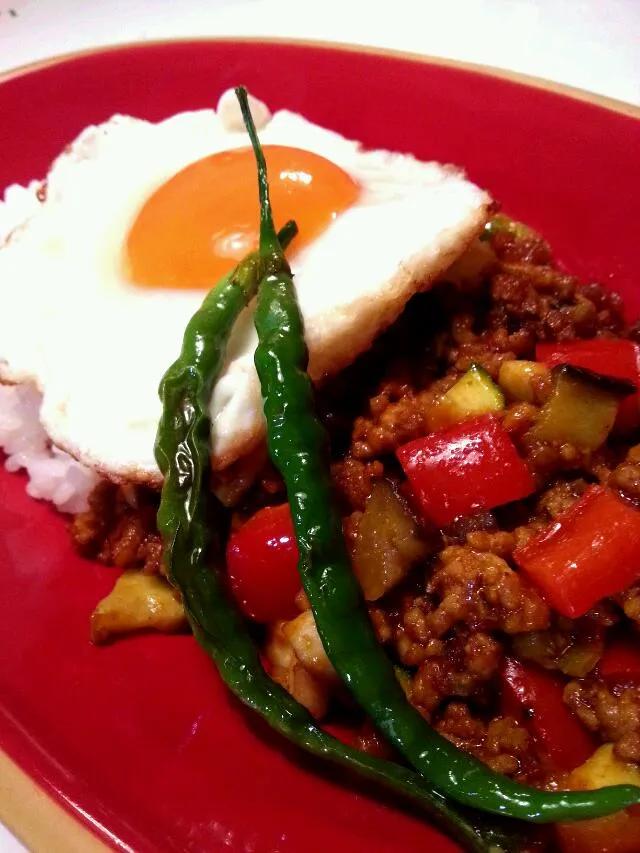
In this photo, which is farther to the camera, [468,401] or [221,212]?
[221,212]

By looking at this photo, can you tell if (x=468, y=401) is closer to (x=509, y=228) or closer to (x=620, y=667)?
(x=620, y=667)

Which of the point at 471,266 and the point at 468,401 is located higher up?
the point at 471,266

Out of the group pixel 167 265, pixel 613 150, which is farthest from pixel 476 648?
pixel 613 150

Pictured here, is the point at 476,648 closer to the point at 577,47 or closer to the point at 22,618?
the point at 22,618

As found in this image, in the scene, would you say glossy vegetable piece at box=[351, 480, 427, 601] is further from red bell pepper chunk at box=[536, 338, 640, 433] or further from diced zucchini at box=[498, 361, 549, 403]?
red bell pepper chunk at box=[536, 338, 640, 433]

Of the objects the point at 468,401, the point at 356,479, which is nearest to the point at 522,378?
the point at 468,401

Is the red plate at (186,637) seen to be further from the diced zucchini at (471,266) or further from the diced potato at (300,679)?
the diced zucchini at (471,266)
